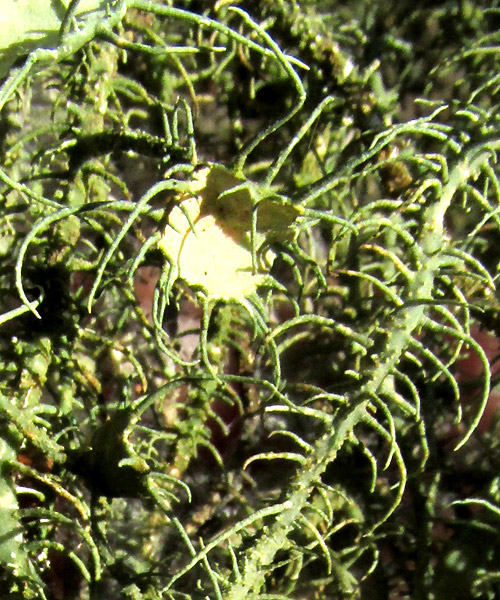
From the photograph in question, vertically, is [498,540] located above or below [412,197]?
below

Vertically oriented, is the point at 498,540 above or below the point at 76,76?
below

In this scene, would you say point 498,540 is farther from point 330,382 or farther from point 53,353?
point 53,353

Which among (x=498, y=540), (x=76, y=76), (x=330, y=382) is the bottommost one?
(x=498, y=540)

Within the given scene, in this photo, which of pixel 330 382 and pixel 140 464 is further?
pixel 330 382

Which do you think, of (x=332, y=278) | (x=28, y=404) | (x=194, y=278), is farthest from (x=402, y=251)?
(x=28, y=404)

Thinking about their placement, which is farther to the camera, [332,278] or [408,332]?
[332,278]

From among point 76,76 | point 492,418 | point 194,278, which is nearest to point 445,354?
point 492,418

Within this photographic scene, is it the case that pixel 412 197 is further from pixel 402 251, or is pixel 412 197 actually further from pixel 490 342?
pixel 490 342

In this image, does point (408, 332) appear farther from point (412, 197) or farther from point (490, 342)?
point (490, 342)
